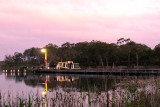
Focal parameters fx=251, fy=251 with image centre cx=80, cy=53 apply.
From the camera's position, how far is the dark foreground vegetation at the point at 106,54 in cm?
5762

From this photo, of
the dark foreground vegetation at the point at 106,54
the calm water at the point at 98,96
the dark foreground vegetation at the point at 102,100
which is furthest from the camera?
the dark foreground vegetation at the point at 106,54

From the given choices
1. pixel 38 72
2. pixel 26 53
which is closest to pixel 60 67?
pixel 38 72

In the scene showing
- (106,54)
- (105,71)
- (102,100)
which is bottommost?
(102,100)

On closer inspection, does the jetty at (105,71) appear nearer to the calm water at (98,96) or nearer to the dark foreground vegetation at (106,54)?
the dark foreground vegetation at (106,54)

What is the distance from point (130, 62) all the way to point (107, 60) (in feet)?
22.0

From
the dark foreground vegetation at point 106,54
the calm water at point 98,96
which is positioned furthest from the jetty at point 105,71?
the calm water at point 98,96

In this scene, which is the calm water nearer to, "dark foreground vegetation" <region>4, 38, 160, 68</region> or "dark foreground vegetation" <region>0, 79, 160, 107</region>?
"dark foreground vegetation" <region>0, 79, 160, 107</region>

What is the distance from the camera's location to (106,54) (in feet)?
208

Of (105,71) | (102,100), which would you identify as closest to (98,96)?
(102,100)

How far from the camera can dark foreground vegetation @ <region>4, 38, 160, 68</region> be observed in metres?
57.6

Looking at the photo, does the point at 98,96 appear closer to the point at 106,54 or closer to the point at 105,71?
the point at 105,71

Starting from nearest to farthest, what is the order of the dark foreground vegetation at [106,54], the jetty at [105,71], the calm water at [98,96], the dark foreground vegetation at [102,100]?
the dark foreground vegetation at [102,100], the calm water at [98,96], the jetty at [105,71], the dark foreground vegetation at [106,54]

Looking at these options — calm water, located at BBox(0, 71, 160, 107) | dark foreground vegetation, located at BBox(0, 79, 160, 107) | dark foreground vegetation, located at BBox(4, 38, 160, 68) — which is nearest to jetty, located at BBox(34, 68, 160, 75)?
dark foreground vegetation, located at BBox(4, 38, 160, 68)

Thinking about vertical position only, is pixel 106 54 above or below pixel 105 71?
above
